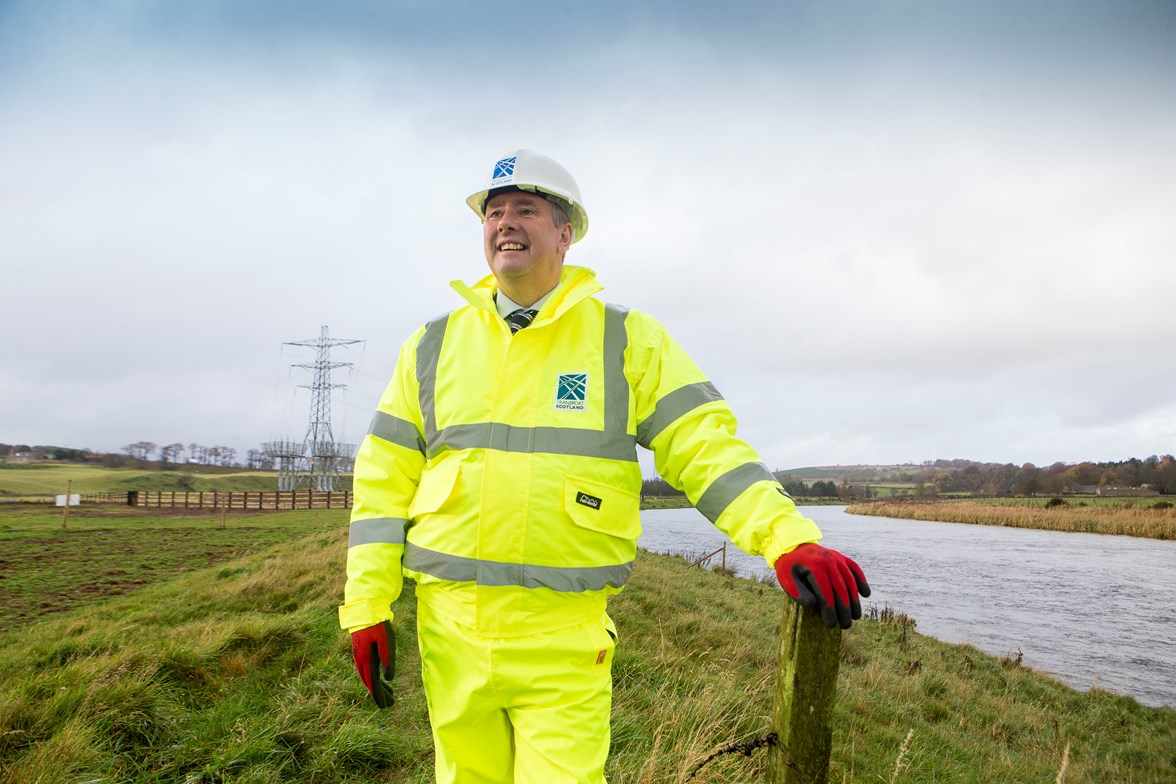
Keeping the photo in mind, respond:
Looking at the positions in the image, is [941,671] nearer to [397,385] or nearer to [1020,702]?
[1020,702]

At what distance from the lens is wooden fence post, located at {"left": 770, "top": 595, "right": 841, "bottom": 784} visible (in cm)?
174

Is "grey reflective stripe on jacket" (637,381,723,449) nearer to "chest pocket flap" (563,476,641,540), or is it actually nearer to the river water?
"chest pocket flap" (563,476,641,540)

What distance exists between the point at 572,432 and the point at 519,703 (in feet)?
2.84

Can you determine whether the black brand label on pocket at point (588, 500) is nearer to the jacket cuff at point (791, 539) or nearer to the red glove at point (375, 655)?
the jacket cuff at point (791, 539)

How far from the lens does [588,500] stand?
1980 millimetres

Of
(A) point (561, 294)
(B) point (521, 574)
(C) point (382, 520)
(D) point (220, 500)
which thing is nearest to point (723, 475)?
(B) point (521, 574)

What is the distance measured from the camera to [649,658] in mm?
5895

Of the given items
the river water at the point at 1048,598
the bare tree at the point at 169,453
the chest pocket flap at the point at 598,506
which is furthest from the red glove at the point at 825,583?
the bare tree at the point at 169,453

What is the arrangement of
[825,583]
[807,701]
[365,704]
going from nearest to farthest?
[825,583] < [807,701] < [365,704]

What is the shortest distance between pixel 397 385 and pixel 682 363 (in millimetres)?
1098

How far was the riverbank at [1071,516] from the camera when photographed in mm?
38906

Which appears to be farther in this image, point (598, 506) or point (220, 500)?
point (220, 500)

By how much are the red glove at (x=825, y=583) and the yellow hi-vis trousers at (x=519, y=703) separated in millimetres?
698

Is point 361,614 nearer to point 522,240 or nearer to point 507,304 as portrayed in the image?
point 507,304
